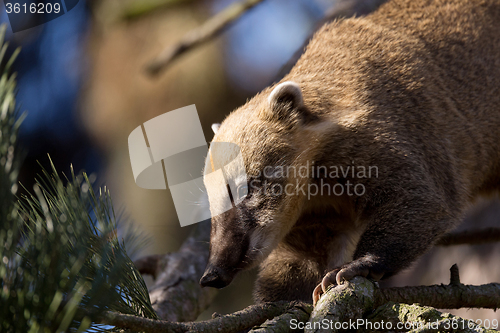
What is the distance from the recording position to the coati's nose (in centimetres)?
199

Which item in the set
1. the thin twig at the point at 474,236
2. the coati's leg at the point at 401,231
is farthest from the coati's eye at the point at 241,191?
the thin twig at the point at 474,236

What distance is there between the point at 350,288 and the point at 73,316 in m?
1.05

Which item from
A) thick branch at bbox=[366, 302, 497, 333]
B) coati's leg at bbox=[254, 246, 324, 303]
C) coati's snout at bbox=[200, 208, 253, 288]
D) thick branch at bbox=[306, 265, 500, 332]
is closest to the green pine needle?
thick branch at bbox=[306, 265, 500, 332]

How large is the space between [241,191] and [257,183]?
0.10 m

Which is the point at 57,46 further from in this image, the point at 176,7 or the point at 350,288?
the point at 350,288

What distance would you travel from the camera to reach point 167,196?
4.44m

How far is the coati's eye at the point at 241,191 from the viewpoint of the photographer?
7.08 feet

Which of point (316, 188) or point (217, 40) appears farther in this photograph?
point (217, 40)

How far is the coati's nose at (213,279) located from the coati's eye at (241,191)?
398 mm

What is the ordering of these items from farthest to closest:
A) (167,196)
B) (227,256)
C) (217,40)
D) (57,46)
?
(217,40)
(167,196)
(57,46)
(227,256)

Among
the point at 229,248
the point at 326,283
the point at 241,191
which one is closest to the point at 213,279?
the point at 229,248

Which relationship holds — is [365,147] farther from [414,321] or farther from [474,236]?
[474,236]

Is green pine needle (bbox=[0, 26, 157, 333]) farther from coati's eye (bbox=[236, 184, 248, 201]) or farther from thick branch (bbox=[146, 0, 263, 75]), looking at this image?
thick branch (bbox=[146, 0, 263, 75])

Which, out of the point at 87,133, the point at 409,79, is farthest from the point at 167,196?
the point at 409,79
